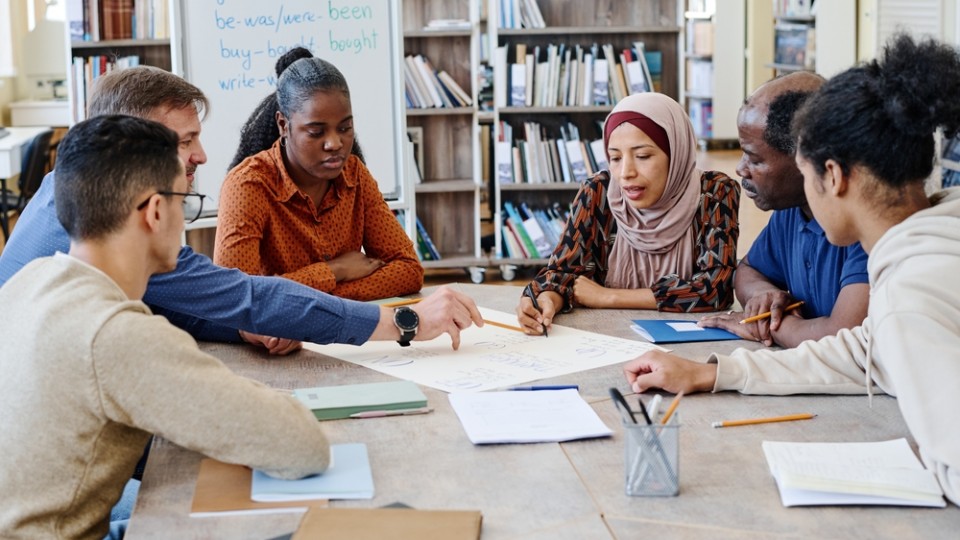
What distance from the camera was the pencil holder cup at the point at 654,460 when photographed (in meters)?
1.38

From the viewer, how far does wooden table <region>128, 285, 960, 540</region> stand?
4.27ft

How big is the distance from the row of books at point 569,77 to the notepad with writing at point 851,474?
456 cm

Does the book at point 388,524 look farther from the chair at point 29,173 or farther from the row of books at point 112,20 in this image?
the chair at point 29,173

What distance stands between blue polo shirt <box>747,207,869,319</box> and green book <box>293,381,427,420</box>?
0.87m

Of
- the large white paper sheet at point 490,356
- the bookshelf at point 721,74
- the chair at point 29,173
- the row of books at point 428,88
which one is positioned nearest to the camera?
the large white paper sheet at point 490,356

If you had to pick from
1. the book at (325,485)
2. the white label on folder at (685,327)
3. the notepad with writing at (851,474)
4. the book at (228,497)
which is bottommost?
the book at (228,497)

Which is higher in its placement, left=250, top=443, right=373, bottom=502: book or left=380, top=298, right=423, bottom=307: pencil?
left=380, top=298, right=423, bottom=307: pencil

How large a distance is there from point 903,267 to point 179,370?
0.92 meters

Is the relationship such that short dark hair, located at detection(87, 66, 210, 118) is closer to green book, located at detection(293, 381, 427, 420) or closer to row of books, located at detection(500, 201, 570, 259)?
green book, located at detection(293, 381, 427, 420)

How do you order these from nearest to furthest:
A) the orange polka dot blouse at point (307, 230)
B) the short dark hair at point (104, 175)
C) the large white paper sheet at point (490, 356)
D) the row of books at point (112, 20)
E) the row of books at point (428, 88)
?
the short dark hair at point (104, 175) → the large white paper sheet at point (490, 356) → the orange polka dot blouse at point (307, 230) → the row of books at point (112, 20) → the row of books at point (428, 88)

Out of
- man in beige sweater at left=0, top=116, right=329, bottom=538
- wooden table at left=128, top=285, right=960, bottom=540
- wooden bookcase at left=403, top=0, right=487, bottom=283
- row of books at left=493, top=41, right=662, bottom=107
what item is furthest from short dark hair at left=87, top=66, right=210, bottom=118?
row of books at left=493, top=41, right=662, bottom=107

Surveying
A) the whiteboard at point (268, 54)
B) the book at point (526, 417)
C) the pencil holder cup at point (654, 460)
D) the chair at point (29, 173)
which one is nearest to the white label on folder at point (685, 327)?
the book at point (526, 417)

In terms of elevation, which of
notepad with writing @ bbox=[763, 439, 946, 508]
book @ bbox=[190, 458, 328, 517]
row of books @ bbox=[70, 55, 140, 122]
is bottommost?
book @ bbox=[190, 458, 328, 517]

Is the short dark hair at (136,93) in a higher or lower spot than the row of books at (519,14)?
lower
